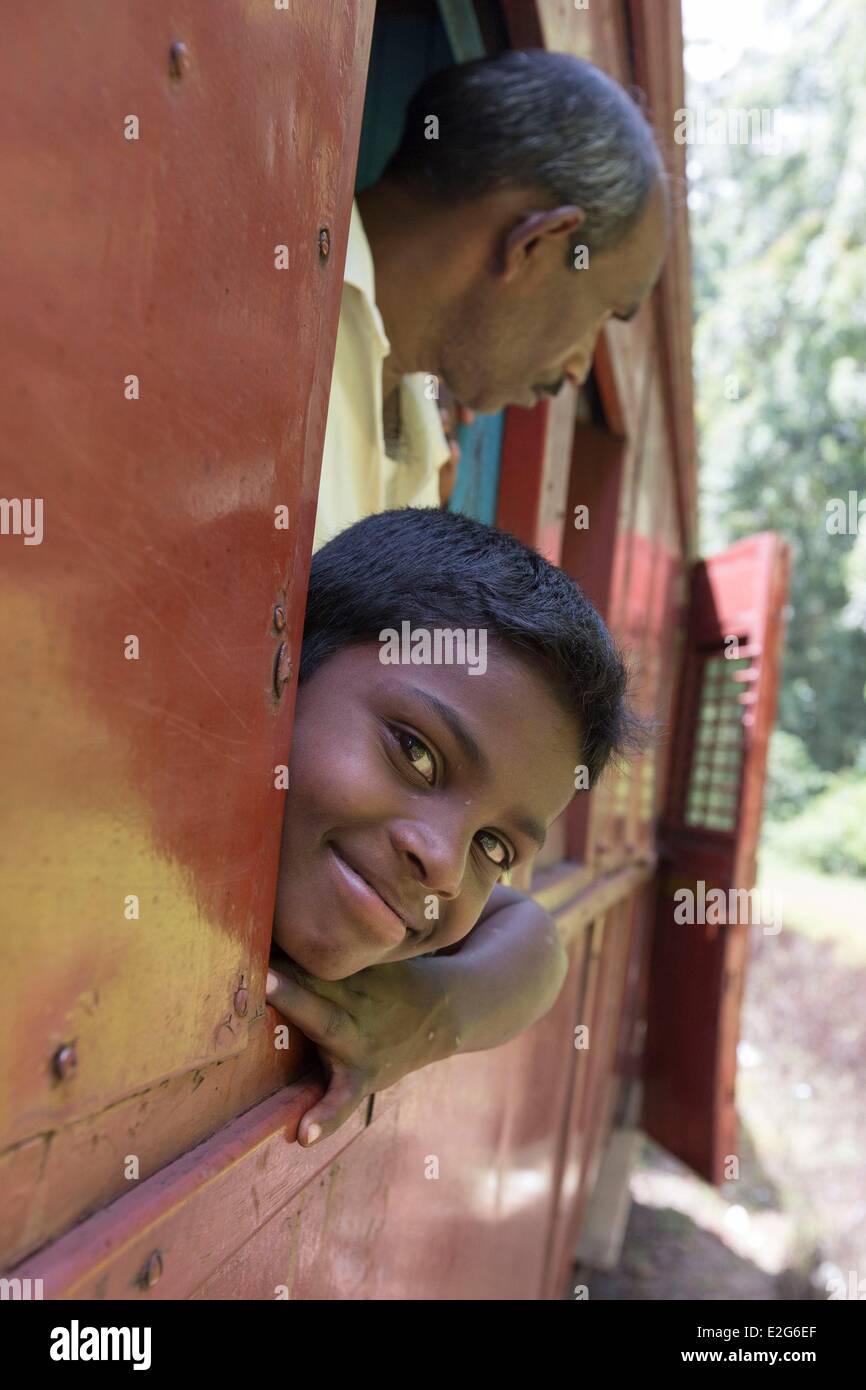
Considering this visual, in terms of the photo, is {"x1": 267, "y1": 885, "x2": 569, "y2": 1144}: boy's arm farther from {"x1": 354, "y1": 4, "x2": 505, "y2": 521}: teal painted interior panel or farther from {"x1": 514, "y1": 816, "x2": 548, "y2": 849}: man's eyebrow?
{"x1": 354, "y1": 4, "x2": 505, "y2": 521}: teal painted interior panel

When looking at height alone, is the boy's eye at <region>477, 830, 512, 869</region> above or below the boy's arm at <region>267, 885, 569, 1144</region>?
above

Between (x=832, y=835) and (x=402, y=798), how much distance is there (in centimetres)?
1572

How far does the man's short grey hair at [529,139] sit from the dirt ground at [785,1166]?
5047mm

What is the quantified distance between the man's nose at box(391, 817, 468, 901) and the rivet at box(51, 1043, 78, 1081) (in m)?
0.41

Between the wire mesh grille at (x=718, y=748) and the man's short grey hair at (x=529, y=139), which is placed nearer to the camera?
the man's short grey hair at (x=529, y=139)

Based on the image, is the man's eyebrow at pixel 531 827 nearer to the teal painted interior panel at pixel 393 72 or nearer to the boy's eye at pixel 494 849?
the boy's eye at pixel 494 849

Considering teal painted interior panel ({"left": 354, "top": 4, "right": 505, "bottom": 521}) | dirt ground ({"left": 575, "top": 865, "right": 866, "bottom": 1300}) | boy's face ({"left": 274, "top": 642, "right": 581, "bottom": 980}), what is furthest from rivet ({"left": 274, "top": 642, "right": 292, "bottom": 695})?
dirt ground ({"left": 575, "top": 865, "right": 866, "bottom": 1300})

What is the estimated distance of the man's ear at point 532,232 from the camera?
1845 mm

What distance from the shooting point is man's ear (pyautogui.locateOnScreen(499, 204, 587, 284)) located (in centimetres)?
184

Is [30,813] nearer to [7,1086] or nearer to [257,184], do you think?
[7,1086]

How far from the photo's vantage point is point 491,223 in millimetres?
1891

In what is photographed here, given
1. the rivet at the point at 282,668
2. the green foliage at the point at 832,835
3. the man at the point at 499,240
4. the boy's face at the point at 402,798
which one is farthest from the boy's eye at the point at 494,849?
the green foliage at the point at 832,835
